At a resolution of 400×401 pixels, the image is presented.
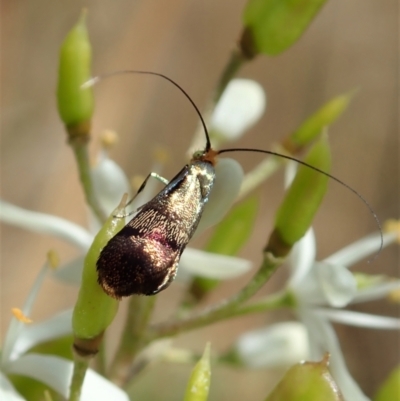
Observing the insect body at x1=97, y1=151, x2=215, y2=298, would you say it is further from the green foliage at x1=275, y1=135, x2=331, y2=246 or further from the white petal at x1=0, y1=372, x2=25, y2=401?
the white petal at x1=0, y1=372, x2=25, y2=401

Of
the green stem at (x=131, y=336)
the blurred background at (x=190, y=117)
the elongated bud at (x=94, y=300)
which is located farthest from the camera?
the blurred background at (x=190, y=117)

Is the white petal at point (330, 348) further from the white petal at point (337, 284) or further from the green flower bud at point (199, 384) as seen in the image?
the green flower bud at point (199, 384)

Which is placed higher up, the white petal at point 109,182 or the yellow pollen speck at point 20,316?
the white petal at point 109,182

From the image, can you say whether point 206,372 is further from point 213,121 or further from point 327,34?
point 327,34

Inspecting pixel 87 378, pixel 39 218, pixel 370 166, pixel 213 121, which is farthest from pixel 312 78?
pixel 87 378

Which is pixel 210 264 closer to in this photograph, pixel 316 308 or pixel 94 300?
pixel 316 308

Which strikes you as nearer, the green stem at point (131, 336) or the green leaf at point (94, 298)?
the green leaf at point (94, 298)

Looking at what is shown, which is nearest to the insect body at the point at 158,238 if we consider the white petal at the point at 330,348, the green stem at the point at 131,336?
the green stem at the point at 131,336

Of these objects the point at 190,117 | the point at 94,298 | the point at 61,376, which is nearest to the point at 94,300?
the point at 94,298
